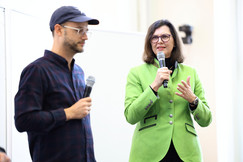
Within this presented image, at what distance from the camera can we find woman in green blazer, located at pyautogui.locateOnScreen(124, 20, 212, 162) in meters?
1.87

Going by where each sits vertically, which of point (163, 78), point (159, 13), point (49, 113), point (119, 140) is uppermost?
point (159, 13)

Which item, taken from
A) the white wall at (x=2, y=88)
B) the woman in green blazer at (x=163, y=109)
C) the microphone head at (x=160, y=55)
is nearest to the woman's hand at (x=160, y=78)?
the woman in green blazer at (x=163, y=109)

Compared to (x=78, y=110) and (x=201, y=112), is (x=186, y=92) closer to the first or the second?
(x=201, y=112)

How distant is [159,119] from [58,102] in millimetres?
632

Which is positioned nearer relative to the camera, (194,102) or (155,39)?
(194,102)

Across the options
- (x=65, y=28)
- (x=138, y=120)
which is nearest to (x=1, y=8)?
(x=65, y=28)

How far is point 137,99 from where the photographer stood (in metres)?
1.90

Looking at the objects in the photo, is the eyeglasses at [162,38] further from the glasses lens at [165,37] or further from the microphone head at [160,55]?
the microphone head at [160,55]

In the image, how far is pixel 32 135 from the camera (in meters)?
1.60

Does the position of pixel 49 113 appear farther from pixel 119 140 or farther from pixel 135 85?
pixel 119 140

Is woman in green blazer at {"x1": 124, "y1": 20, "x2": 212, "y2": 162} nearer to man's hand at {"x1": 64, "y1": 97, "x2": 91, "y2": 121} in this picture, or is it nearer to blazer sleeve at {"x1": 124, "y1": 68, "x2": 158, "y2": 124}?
blazer sleeve at {"x1": 124, "y1": 68, "x2": 158, "y2": 124}

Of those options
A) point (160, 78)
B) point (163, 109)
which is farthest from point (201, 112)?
point (160, 78)

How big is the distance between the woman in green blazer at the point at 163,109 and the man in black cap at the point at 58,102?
14.3 inches

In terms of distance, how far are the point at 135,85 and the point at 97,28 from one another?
4.28 feet
